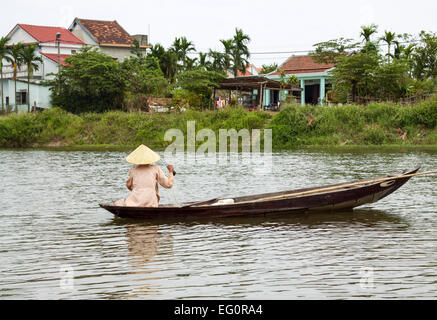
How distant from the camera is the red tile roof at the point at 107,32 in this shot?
159 feet

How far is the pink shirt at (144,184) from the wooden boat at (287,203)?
0.53ft

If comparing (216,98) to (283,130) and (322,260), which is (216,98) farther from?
(322,260)

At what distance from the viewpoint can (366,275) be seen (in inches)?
255

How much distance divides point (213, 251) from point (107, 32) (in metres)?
44.6

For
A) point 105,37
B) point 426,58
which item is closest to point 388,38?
point 426,58

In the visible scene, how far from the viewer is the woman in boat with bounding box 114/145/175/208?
9449mm

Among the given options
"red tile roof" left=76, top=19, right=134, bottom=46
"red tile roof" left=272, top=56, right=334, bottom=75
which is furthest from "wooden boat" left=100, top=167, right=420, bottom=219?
"red tile roof" left=76, top=19, right=134, bottom=46

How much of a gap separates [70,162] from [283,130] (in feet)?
45.0

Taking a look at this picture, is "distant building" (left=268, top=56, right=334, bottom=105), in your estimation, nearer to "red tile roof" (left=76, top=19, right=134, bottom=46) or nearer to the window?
"red tile roof" (left=76, top=19, right=134, bottom=46)

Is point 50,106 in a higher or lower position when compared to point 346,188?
higher

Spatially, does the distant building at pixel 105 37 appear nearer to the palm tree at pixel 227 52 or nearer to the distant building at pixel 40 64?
the distant building at pixel 40 64
